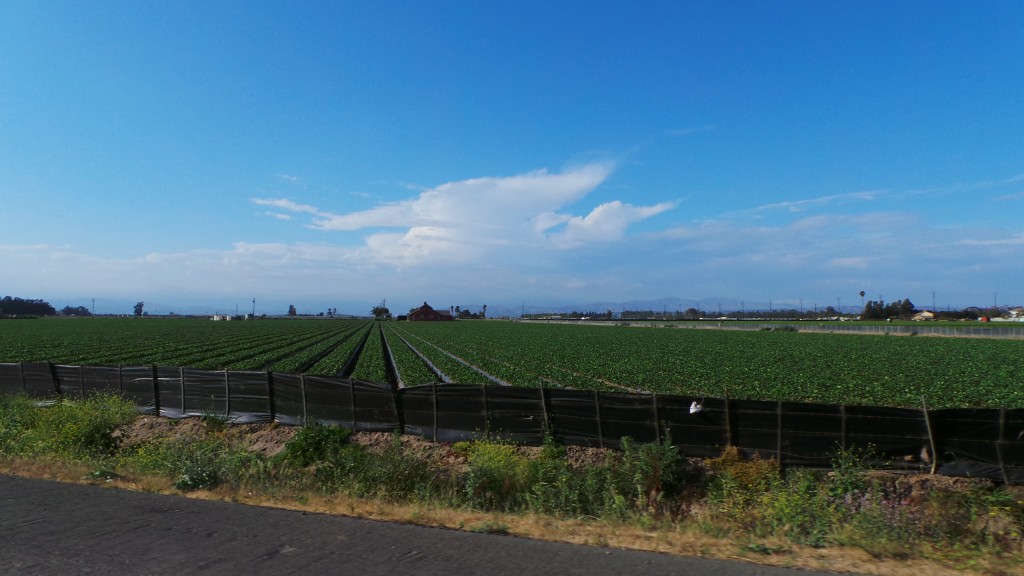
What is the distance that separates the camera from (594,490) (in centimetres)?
1112

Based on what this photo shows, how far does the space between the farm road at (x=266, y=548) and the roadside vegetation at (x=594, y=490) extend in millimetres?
532

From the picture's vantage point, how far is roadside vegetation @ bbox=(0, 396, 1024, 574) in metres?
5.76

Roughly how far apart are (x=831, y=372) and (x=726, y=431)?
2278cm

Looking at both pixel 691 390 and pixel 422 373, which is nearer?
pixel 691 390

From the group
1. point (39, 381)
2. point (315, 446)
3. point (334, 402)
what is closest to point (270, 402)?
point (334, 402)

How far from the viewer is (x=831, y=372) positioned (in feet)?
103

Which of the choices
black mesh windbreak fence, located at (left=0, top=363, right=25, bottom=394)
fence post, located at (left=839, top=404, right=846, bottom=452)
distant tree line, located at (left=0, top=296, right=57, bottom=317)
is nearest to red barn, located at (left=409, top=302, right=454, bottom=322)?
distant tree line, located at (left=0, top=296, right=57, bottom=317)

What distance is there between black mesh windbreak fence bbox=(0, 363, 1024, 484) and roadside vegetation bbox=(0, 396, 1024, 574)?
374mm

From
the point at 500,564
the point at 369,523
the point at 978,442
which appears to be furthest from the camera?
the point at 978,442

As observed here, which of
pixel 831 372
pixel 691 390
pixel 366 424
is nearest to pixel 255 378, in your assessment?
pixel 366 424

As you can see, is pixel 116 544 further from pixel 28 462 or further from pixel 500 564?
pixel 28 462

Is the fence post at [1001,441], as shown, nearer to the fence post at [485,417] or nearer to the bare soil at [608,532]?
the bare soil at [608,532]

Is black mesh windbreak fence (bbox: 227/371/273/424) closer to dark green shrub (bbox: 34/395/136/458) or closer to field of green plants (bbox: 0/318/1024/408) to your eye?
dark green shrub (bbox: 34/395/136/458)

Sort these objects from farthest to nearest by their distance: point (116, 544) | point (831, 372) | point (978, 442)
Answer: point (831, 372)
point (978, 442)
point (116, 544)
